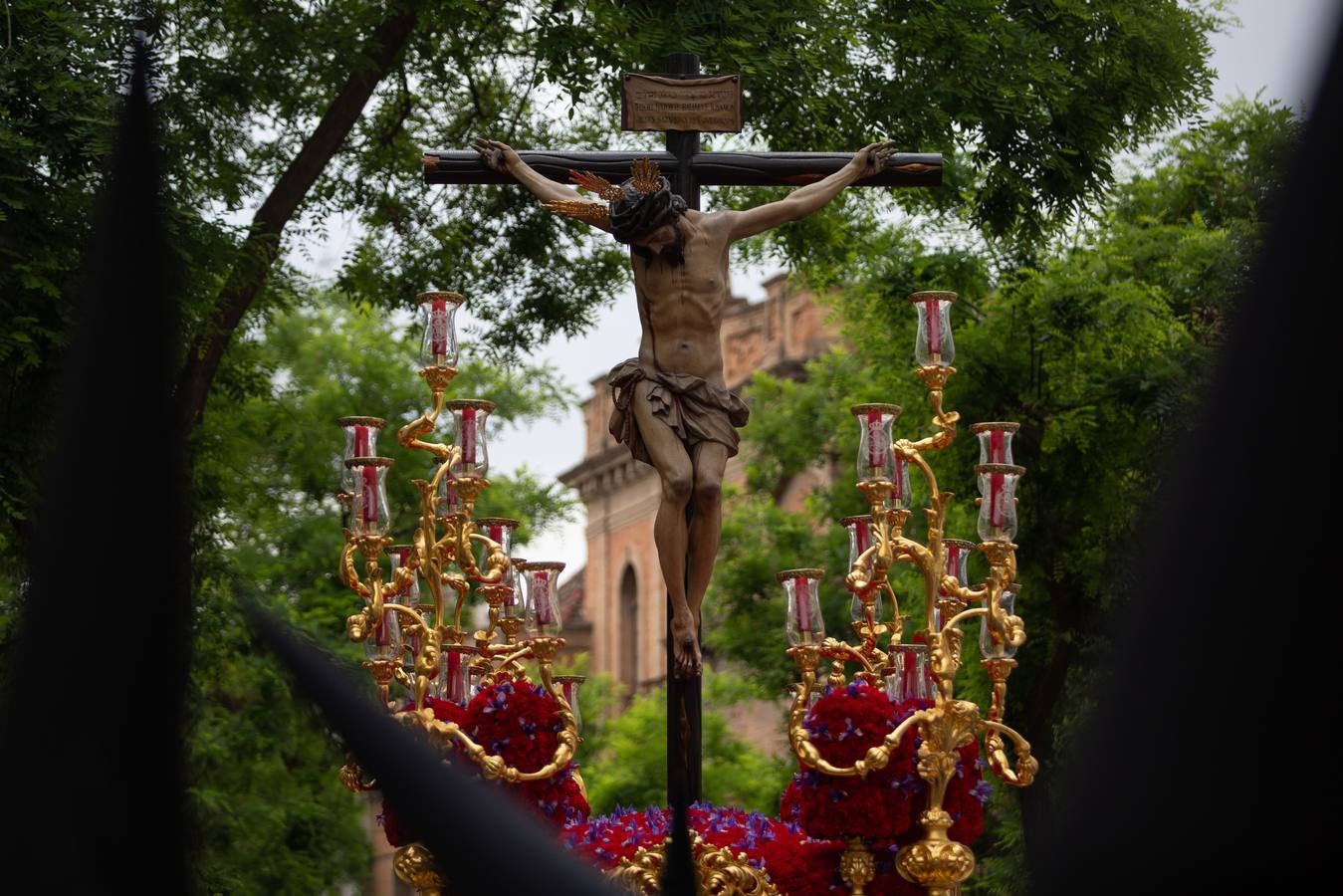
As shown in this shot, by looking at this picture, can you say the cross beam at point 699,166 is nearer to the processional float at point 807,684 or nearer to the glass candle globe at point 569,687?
the processional float at point 807,684

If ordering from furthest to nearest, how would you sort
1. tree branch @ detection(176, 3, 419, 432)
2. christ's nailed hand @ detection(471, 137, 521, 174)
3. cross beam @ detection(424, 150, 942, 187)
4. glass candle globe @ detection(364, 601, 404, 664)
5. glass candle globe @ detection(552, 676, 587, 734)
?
tree branch @ detection(176, 3, 419, 432)
glass candle globe @ detection(364, 601, 404, 664)
glass candle globe @ detection(552, 676, 587, 734)
cross beam @ detection(424, 150, 942, 187)
christ's nailed hand @ detection(471, 137, 521, 174)

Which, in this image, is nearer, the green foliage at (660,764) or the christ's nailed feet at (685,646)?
the christ's nailed feet at (685,646)

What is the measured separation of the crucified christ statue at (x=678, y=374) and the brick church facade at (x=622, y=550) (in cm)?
4009

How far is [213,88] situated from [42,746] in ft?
46.4

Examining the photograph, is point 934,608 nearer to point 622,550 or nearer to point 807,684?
point 807,684

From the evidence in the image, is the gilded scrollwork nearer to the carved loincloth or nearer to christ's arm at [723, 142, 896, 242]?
the carved loincloth

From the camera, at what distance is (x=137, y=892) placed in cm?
151

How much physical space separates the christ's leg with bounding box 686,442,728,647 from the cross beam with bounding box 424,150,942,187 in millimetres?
1392

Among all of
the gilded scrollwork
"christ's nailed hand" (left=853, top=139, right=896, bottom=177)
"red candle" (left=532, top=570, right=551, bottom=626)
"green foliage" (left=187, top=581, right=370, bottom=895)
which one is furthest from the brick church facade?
the gilded scrollwork

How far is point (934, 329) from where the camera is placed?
830 centimetres

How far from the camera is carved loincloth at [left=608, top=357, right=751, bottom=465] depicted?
26.2 ft

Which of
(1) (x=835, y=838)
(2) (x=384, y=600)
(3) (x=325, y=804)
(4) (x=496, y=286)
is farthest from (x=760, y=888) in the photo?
(3) (x=325, y=804)

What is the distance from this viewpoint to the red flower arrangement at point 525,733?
8.17 m

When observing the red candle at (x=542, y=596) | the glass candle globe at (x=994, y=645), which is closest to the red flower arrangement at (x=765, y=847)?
the glass candle globe at (x=994, y=645)
